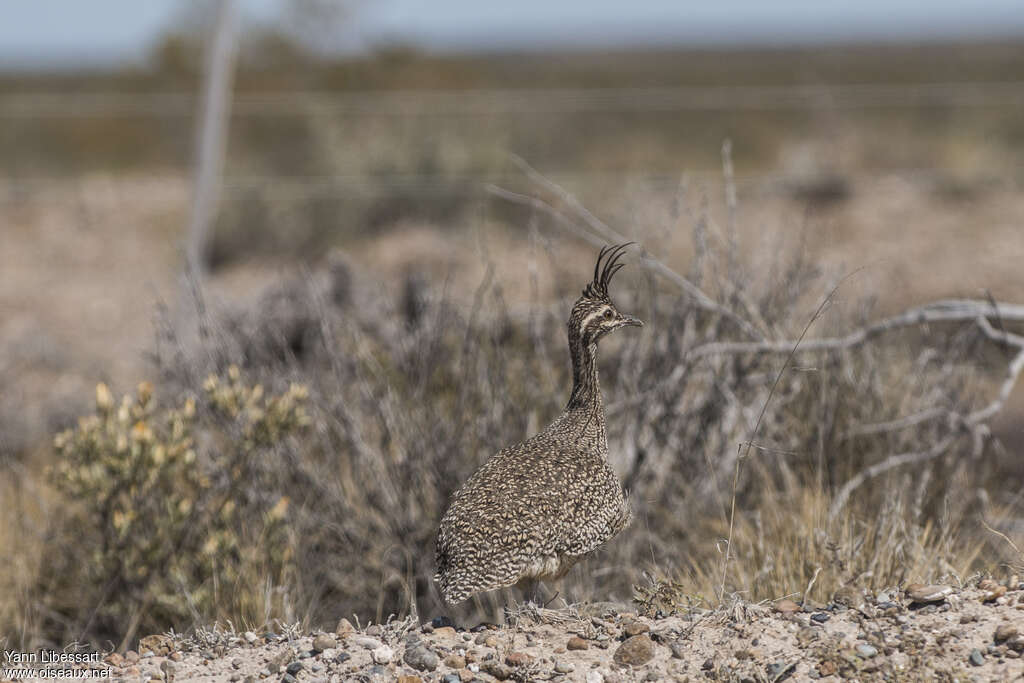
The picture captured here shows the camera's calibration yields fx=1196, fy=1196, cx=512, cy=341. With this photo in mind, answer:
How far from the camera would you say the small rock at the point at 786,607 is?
358 cm

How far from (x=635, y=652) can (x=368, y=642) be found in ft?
2.57

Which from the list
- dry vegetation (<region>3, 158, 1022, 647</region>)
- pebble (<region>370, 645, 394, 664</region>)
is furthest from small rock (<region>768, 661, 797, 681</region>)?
dry vegetation (<region>3, 158, 1022, 647</region>)

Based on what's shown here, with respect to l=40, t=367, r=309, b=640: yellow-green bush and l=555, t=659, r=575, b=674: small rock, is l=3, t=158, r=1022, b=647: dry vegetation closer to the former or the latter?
l=40, t=367, r=309, b=640: yellow-green bush

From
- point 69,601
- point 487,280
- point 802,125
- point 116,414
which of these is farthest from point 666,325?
point 802,125

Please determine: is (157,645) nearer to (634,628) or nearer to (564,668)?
(564,668)

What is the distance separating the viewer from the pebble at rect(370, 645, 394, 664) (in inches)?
132

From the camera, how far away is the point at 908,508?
496 cm

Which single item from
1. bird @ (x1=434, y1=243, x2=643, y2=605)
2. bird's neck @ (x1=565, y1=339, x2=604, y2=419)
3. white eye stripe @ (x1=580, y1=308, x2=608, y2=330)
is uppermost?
white eye stripe @ (x1=580, y1=308, x2=608, y2=330)

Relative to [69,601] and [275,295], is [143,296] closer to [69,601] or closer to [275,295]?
[275,295]

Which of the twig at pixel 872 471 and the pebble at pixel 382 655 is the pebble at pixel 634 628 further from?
the twig at pixel 872 471

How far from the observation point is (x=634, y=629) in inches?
135

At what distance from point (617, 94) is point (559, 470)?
375 inches

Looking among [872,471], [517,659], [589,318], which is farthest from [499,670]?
[872,471]

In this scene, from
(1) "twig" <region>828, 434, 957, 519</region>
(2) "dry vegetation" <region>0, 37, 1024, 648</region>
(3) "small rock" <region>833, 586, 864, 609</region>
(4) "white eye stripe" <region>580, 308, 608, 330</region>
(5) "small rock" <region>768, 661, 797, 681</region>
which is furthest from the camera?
(2) "dry vegetation" <region>0, 37, 1024, 648</region>
